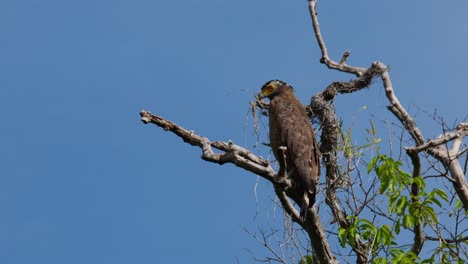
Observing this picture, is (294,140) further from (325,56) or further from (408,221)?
(325,56)

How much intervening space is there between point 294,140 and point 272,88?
106cm

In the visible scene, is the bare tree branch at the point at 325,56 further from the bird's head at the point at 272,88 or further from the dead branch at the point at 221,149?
the dead branch at the point at 221,149

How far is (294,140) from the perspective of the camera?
687cm

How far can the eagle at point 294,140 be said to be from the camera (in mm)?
6367

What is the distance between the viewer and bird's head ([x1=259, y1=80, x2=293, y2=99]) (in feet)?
25.4

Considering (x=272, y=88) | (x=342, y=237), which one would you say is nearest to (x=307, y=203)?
(x=342, y=237)

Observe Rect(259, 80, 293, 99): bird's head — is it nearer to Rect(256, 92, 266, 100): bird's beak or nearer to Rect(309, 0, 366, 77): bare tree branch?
Rect(256, 92, 266, 100): bird's beak

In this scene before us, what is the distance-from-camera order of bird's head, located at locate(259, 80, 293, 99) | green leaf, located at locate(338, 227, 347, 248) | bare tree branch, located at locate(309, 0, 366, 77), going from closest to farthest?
green leaf, located at locate(338, 227, 347, 248) → bird's head, located at locate(259, 80, 293, 99) → bare tree branch, located at locate(309, 0, 366, 77)

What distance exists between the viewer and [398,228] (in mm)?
5848

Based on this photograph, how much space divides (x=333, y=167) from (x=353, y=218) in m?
0.87

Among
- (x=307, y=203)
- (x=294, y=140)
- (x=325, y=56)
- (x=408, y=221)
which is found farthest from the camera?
(x=325, y=56)

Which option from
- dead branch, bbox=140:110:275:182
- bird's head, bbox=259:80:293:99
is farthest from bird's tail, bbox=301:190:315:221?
bird's head, bbox=259:80:293:99

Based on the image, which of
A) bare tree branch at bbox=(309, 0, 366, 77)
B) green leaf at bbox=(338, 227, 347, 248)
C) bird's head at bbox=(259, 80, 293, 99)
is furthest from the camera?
bare tree branch at bbox=(309, 0, 366, 77)

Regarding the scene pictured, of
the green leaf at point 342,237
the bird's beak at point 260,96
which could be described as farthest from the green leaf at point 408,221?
the bird's beak at point 260,96
